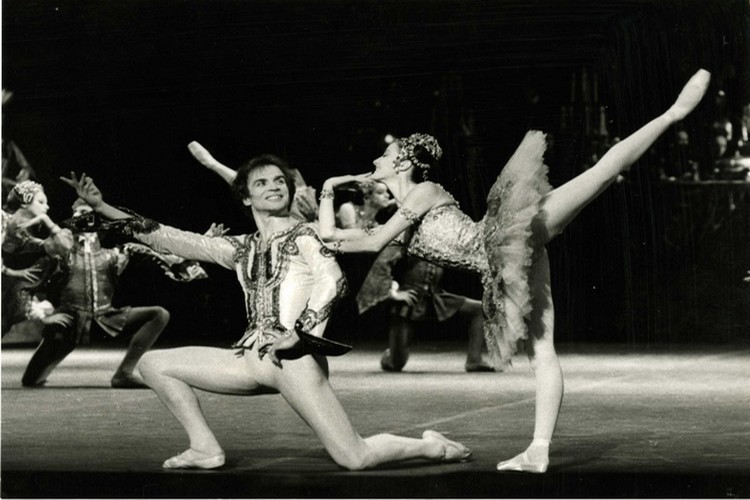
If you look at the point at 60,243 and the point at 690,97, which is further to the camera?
the point at 60,243

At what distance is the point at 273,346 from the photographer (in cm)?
452

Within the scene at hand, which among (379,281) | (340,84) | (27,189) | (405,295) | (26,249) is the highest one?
(340,84)

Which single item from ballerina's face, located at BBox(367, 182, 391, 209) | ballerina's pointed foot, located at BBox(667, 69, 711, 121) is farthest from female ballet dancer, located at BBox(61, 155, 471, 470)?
ballerina's face, located at BBox(367, 182, 391, 209)

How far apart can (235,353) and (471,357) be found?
10.6ft

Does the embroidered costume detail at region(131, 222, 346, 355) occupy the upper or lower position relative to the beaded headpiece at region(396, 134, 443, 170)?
lower

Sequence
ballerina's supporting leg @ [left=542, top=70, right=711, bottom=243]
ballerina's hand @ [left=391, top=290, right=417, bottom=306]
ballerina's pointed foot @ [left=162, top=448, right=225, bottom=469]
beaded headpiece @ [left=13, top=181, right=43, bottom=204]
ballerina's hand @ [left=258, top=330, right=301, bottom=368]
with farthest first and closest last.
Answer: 1. ballerina's hand @ [left=391, top=290, right=417, bottom=306]
2. beaded headpiece @ [left=13, top=181, right=43, bottom=204]
3. ballerina's supporting leg @ [left=542, top=70, right=711, bottom=243]
4. ballerina's pointed foot @ [left=162, top=448, right=225, bottom=469]
5. ballerina's hand @ [left=258, top=330, right=301, bottom=368]

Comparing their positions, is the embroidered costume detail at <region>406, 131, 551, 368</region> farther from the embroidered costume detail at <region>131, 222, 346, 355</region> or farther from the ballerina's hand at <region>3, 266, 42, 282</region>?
the ballerina's hand at <region>3, 266, 42, 282</region>

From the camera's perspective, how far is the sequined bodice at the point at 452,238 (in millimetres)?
4859

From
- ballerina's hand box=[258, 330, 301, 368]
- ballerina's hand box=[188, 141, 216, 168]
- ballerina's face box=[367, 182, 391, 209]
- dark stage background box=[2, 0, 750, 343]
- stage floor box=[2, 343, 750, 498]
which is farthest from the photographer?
ballerina's face box=[367, 182, 391, 209]

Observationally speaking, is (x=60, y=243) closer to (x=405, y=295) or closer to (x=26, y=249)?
(x=26, y=249)

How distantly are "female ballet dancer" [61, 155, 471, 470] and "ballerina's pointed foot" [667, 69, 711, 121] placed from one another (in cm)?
172

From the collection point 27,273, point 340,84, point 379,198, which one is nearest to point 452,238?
point 340,84

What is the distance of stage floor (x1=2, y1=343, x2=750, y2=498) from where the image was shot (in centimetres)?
466

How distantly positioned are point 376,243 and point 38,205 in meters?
2.88
